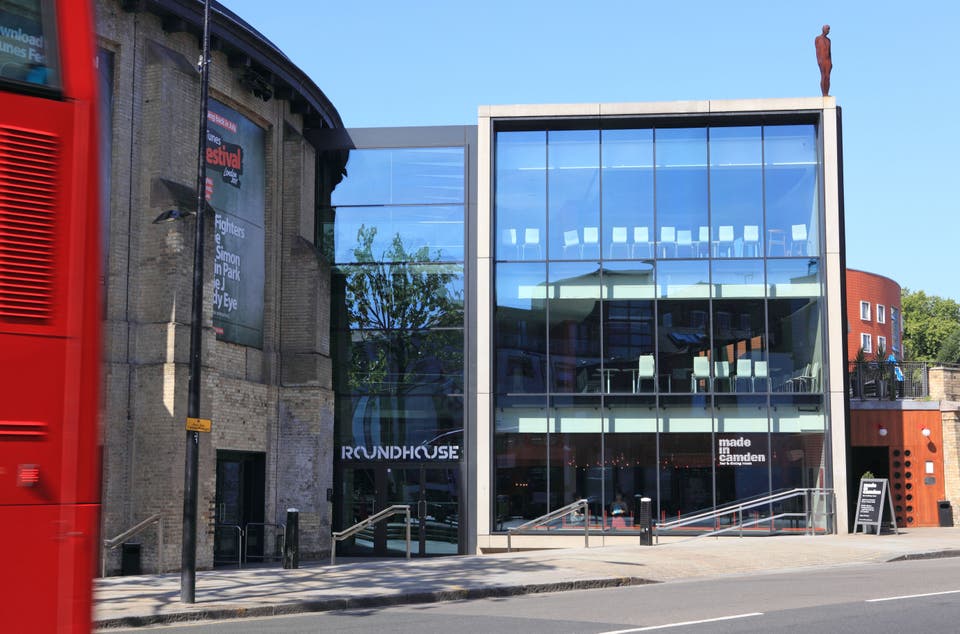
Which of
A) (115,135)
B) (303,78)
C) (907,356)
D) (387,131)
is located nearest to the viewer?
(115,135)

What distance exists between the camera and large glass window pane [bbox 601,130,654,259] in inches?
1143

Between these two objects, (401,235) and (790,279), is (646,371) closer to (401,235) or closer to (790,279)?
(790,279)

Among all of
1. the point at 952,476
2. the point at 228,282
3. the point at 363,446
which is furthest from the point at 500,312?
the point at 952,476

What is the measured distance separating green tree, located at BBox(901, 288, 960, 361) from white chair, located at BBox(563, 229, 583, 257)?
71.2 m

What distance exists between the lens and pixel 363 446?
28938 millimetres

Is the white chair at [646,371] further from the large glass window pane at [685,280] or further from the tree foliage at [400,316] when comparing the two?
the tree foliage at [400,316]

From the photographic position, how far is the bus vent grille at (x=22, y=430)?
5684 millimetres

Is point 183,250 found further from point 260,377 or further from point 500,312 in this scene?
point 500,312

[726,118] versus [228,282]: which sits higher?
[726,118]

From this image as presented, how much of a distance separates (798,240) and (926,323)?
7259 centimetres

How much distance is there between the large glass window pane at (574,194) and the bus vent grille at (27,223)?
2358cm

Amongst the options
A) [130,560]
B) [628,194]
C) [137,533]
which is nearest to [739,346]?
[628,194]

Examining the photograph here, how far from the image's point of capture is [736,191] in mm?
28859

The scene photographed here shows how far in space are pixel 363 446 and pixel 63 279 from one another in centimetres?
2329
